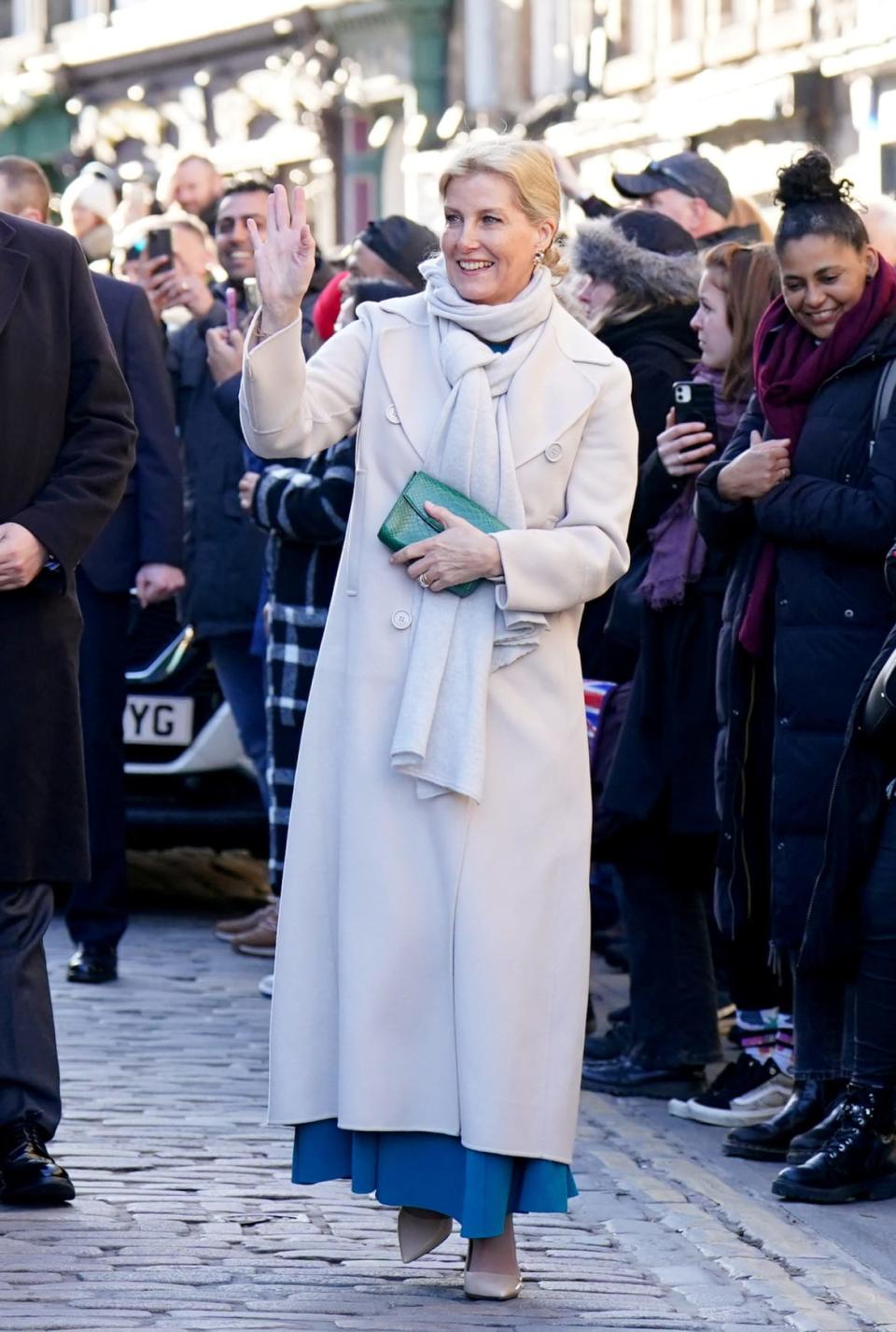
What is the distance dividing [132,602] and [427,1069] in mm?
5374

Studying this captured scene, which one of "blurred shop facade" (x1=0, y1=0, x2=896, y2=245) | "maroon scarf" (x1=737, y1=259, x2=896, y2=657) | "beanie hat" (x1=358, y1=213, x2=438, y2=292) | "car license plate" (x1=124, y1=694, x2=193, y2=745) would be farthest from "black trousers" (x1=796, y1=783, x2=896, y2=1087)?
"blurred shop facade" (x1=0, y1=0, x2=896, y2=245)

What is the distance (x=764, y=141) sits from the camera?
843 inches

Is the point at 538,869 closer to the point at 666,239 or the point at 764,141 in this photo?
the point at 666,239

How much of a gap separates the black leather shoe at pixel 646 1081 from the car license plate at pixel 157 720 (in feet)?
10.2

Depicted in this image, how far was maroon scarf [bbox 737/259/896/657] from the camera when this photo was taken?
673 cm

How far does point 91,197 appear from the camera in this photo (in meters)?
14.1

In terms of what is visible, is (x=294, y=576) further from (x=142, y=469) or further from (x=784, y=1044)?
(x=784, y=1044)

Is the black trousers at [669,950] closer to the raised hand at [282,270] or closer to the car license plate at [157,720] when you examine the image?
the raised hand at [282,270]

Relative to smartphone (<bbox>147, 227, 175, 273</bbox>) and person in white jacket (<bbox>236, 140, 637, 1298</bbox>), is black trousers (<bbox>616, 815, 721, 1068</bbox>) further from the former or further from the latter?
smartphone (<bbox>147, 227, 175, 273</bbox>)

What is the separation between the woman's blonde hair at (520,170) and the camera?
5602mm

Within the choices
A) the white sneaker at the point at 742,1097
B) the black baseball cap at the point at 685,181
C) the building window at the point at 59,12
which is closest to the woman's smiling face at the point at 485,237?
the white sneaker at the point at 742,1097

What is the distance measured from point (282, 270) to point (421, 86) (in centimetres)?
2167

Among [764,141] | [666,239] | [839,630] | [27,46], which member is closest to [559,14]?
[764,141]

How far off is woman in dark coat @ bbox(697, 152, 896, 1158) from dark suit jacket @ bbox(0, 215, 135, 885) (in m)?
1.51
